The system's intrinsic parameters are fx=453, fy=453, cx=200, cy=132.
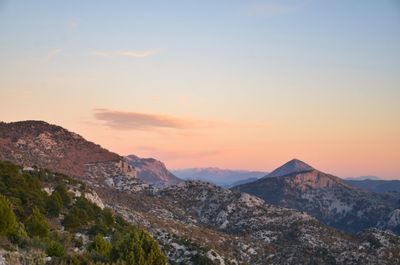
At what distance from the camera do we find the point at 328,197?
18988 cm

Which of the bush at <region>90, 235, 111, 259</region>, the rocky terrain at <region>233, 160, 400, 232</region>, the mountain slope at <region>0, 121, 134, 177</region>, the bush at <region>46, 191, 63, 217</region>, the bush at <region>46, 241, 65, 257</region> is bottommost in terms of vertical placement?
the rocky terrain at <region>233, 160, 400, 232</region>

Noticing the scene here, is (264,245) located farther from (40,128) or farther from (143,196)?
(40,128)

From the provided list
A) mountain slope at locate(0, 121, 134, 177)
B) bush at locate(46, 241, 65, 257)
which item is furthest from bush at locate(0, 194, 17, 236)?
mountain slope at locate(0, 121, 134, 177)

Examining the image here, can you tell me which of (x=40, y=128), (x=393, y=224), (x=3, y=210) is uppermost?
(x=40, y=128)

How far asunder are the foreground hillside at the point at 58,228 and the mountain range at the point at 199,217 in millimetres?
7527

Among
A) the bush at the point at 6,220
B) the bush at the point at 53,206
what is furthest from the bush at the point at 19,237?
the bush at the point at 53,206

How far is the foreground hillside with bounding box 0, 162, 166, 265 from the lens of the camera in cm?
2866

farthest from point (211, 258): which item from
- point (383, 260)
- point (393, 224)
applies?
point (393, 224)

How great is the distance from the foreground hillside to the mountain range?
7527mm

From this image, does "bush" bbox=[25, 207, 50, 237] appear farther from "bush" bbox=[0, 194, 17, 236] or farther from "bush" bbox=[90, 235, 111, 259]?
"bush" bbox=[90, 235, 111, 259]

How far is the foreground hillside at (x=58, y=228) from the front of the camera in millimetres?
28656

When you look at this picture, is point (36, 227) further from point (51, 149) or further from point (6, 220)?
point (51, 149)

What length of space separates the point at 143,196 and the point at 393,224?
86110 millimetres

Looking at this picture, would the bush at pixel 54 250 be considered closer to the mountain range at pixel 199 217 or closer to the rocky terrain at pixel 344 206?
the mountain range at pixel 199 217
